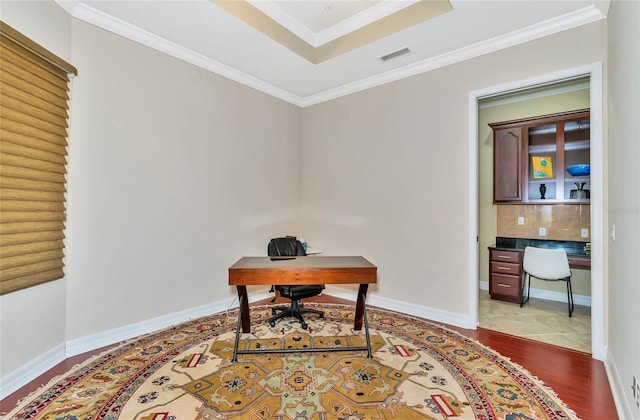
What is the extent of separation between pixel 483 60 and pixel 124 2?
332 cm

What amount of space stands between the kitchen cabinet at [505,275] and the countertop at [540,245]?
0.37 ft

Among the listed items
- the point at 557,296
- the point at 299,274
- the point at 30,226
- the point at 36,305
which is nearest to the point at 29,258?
the point at 30,226

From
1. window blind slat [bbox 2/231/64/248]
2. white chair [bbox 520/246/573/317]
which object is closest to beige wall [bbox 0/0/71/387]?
window blind slat [bbox 2/231/64/248]

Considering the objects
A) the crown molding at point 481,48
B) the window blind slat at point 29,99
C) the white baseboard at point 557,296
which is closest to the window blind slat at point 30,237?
the window blind slat at point 29,99

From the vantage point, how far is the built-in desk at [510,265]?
402 cm

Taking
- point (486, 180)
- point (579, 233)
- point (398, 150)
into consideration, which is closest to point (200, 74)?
point (398, 150)

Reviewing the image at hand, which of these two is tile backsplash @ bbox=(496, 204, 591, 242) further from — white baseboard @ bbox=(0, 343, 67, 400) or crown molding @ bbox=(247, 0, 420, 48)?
white baseboard @ bbox=(0, 343, 67, 400)

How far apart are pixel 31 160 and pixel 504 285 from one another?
513 centimetres

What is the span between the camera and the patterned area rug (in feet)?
5.98

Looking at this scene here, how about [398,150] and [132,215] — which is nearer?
[132,215]

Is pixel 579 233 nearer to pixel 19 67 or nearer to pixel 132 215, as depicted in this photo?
pixel 132 215

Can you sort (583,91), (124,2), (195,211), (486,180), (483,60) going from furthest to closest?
(486,180) < (583,91) < (195,211) < (483,60) < (124,2)

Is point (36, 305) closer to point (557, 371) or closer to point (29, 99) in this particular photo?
point (29, 99)

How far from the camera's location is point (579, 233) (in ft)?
13.3
